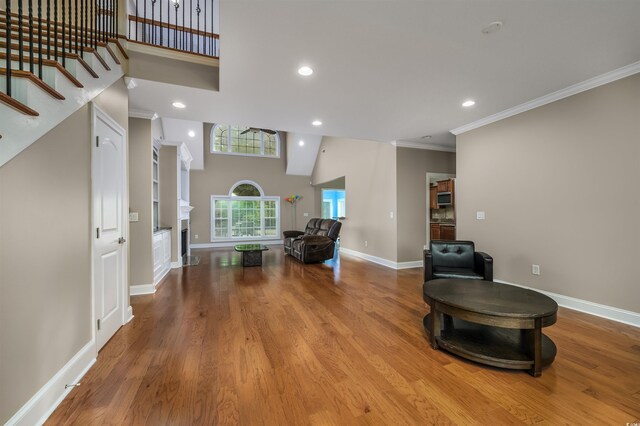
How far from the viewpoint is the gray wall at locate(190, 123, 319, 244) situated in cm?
881

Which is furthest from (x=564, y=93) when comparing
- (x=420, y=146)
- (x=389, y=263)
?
(x=389, y=263)

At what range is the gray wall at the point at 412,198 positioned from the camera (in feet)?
18.1

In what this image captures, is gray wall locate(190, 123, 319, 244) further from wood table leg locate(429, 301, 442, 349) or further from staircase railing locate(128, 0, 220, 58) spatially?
wood table leg locate(429, 301, 442, 349)

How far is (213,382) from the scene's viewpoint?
6.05ft

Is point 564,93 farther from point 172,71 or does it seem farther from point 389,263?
point 172,71

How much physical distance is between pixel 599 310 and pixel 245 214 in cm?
881

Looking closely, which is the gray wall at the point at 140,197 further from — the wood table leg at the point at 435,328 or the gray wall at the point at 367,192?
the gray wall at the point at 367,192

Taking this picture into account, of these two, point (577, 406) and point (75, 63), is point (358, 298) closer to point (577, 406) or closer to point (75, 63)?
point (577, 406)

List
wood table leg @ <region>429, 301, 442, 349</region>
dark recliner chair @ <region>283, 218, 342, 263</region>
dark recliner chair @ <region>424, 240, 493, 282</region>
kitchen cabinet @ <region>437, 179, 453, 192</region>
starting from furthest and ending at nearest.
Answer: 1. dark recliner chair @ <region>283, 218, 342, 263</region>
2. kitchen cabinet @ <region>437, 179, 453, 192</region>
3. dark recliner chair @ <region>424, 240, 493, 282</region>
4. wood table leg @ <region>429, 301, 442, 349</region>

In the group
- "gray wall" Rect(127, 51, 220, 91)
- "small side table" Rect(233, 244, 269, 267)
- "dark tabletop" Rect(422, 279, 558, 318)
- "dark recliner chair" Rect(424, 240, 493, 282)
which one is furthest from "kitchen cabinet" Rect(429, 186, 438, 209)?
"gray wall" Rect(127, 51, 220, 91)

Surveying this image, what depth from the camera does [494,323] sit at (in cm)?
189

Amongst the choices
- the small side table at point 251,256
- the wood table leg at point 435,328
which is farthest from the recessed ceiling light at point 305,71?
the small side table at point 251,256

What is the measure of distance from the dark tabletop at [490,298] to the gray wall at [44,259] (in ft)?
8.83

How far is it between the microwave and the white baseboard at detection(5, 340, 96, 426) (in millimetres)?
5717
